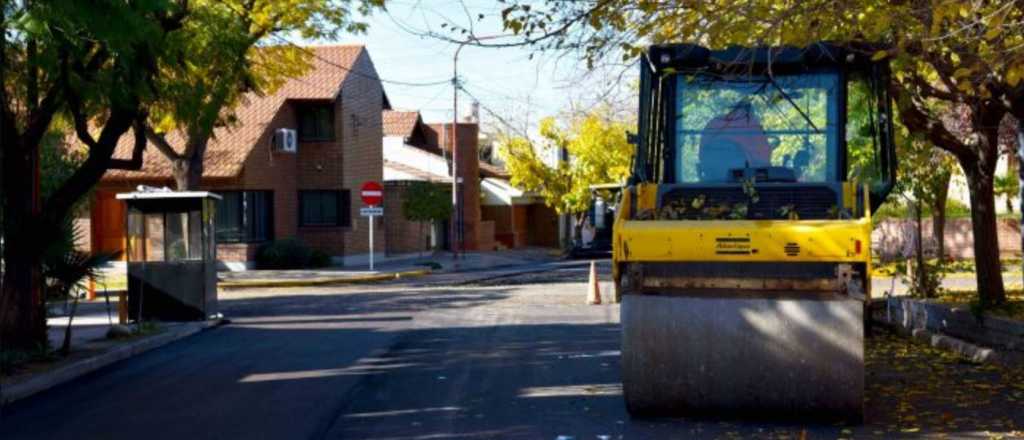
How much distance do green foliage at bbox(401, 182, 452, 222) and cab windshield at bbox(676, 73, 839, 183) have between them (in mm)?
35936

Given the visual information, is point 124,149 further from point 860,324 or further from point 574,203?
point 860,324

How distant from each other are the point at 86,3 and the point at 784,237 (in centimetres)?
669

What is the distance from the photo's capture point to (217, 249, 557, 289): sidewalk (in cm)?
3431

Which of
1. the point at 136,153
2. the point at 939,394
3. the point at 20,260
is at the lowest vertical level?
the point at 939,394

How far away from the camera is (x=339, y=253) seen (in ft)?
140

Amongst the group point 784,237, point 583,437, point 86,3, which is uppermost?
point 86,3

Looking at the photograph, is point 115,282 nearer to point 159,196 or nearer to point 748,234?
point 159,196

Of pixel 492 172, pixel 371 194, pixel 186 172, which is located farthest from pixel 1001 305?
pixel 492 172

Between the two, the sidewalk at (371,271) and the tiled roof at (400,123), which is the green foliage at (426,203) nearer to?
the sidewalk at (371,271)

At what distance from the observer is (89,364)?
1521 cm

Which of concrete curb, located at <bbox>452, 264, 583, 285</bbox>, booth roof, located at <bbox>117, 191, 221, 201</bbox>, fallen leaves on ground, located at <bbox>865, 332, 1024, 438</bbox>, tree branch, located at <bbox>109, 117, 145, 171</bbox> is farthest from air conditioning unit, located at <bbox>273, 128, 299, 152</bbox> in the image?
fallen leaves on ground, located at <bbox>865, 332, 1024, 438</bbox>

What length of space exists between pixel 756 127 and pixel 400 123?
165ft

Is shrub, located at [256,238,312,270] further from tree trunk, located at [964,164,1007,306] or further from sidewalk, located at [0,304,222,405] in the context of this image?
tree trunk, located at [964,164,1007,306]

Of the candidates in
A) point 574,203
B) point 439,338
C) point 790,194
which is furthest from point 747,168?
point 574,203
